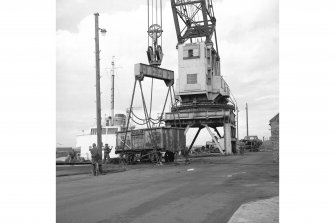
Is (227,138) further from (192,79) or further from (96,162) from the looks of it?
(96,162)

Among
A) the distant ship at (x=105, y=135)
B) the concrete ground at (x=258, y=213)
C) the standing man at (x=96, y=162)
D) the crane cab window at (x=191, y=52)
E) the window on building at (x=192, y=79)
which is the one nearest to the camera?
the concrete ground at (x=258, y=213)

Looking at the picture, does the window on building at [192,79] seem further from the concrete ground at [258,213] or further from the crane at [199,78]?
the concrete ground at [258,213]

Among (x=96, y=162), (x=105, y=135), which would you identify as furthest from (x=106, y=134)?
(x=96, y=162)

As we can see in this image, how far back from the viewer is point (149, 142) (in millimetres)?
Answer: 25922

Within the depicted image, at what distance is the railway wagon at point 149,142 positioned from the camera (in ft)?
83.0

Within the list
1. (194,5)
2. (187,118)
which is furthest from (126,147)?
(194,5)

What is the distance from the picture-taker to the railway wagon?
25297mm

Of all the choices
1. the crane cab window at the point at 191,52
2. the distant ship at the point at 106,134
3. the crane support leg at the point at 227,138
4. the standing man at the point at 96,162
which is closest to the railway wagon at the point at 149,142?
the standing man at the point at 96,162

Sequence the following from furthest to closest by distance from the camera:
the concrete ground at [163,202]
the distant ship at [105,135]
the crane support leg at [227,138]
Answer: the crane support leg at [227,138] < the distant ship at [105,135] < the concrete ground at [163,202]

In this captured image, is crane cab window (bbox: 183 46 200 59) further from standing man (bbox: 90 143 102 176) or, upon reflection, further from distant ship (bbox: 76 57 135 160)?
standing man (bbox: 90 143 102 176)
